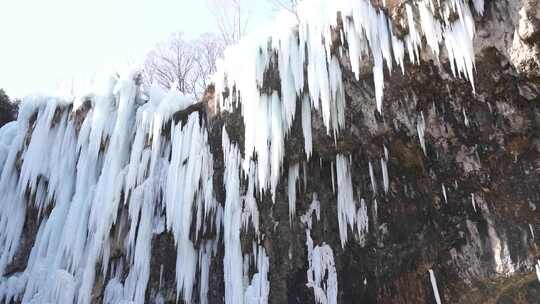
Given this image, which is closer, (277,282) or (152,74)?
(277,282)

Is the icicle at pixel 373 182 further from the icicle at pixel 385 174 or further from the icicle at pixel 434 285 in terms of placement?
the icicle at pixel 434 285

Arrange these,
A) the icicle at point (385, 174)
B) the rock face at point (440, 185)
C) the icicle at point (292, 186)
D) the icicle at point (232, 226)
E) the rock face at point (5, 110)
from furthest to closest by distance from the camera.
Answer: the rock face at point (5, 110) → the icicle at point (292, 186) → the icicle at point (232, 226) → the icicle at point (385, 174) → the rock face at point (440, 185)

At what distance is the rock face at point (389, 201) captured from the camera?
4.54m

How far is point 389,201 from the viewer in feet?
16.9

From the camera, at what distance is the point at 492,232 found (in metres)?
4.69

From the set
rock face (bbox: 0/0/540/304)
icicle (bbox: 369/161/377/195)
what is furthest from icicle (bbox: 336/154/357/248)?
icicle (bbox: 369/161/377/195)

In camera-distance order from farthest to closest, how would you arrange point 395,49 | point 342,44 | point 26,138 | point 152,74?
point 152,74, point 26,138, point 342,44, point 395,49

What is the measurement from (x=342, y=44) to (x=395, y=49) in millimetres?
624

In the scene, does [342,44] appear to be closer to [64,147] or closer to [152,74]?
[64,147]

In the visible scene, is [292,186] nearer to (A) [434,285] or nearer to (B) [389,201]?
(B) [389,201]

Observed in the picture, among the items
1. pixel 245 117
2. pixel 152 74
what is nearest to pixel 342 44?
pixel 245 117

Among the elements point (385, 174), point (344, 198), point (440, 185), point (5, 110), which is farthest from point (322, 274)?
point (5, 110)

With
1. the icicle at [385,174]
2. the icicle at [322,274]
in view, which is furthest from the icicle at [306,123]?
the icicle at [322,274]

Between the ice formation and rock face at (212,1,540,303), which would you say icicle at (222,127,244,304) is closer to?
rock face at (212,1,540,303)
